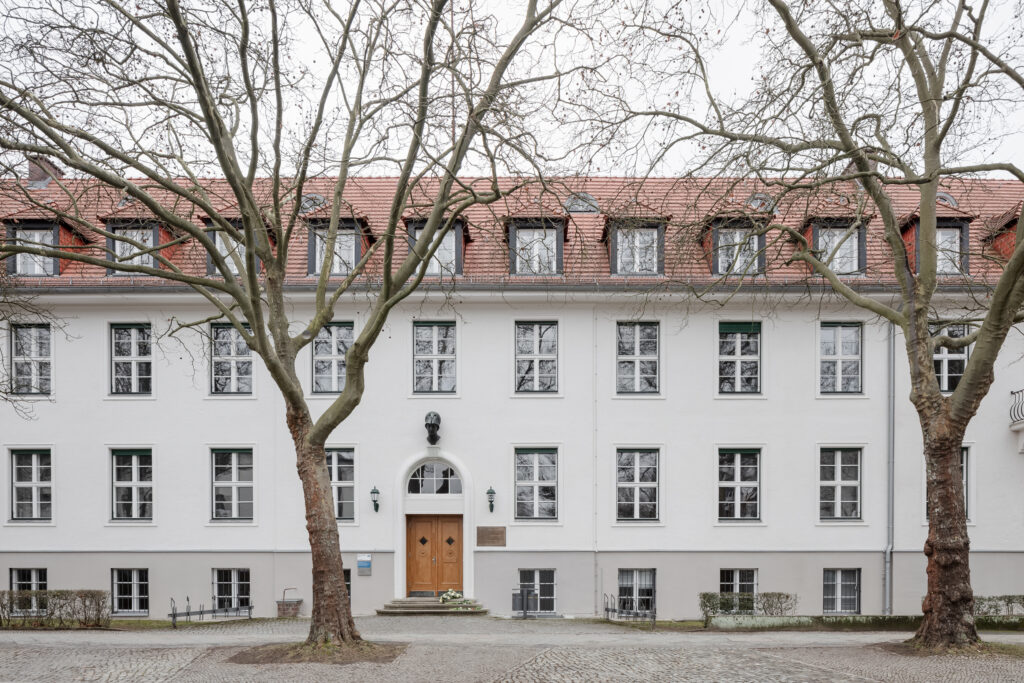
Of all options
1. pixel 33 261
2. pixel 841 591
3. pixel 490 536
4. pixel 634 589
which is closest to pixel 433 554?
pixel 490 536

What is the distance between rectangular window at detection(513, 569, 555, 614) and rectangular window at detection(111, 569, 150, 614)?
26.7 feet

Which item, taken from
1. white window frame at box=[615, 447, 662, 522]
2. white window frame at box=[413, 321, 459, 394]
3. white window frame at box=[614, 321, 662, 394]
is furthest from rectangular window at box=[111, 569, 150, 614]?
white window frame at box=[614, 321, 662, 394]

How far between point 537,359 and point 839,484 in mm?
7134

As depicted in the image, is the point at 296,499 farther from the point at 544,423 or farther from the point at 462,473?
the point at 544,423

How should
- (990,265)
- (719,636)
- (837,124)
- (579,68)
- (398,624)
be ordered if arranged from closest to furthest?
(579,68), (837,124), (719,636), (398,624), (990,265)

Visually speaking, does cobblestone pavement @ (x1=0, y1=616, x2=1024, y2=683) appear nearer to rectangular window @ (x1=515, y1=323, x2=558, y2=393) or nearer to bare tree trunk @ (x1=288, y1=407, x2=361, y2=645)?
bare tree trunk @ (x1=288, y1=407, x2=361, y2=645)

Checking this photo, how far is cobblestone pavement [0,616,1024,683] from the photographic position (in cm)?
986

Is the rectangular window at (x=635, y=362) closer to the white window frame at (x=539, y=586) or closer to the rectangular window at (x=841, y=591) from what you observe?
the white window frame at (x=539, y=586)

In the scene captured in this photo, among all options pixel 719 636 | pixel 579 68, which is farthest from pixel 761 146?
pixel 719 636

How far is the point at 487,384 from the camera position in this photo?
18.7 m

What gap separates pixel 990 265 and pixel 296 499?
15.6 meters

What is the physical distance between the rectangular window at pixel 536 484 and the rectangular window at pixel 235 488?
5.86m

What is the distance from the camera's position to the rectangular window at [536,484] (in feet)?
61.0

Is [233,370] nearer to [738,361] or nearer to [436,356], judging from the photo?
[436,356]
